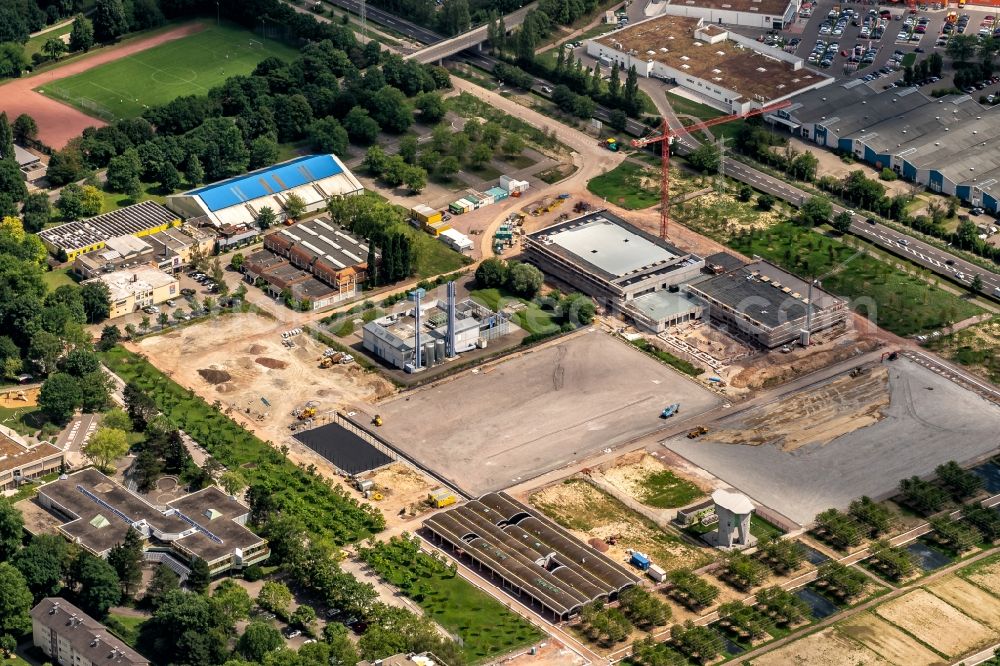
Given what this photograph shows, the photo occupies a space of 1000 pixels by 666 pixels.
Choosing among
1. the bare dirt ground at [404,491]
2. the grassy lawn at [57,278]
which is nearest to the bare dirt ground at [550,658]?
the bare dirt ground at [404,491]

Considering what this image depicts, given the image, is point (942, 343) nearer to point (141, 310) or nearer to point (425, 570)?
point (425, 570)

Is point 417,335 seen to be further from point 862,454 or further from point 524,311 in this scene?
point 862,454

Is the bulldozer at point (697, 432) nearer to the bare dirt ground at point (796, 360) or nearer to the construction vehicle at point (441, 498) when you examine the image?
the bare dirt ground at point (796, 360)

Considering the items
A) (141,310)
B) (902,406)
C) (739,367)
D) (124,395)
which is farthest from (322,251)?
(902,406)

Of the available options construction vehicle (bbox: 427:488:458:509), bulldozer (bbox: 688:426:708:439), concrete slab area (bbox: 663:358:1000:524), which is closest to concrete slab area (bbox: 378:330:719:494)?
construction vehicle (bbox: 427:488:458:509)

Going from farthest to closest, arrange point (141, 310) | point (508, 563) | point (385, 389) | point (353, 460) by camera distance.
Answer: point (141, 310), point (385, 389), point (353, 460), point (508, 563)

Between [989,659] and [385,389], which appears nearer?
[989,659]
